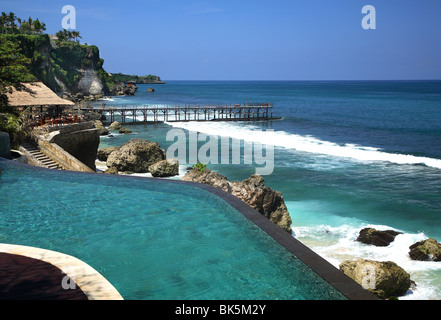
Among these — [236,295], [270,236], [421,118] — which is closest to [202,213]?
[270,236]

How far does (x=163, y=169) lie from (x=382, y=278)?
16.9 meters

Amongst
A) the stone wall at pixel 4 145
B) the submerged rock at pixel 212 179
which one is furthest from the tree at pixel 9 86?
the submerged rock at pixel 212 179

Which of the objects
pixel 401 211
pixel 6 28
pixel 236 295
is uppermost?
pixel 6 28

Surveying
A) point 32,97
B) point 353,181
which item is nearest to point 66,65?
point 32,97

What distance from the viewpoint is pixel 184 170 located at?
29.5 meters

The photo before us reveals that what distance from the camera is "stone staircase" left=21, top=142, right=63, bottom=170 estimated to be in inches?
798

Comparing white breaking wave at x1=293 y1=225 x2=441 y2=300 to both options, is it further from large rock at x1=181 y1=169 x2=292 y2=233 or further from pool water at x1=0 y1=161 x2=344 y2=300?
pool water at x1=0 y1=161 x2=344 y2=300

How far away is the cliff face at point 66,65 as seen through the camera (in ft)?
290

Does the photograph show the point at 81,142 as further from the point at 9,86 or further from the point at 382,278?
the point at 382,278

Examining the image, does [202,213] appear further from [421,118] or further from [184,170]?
[421,118]

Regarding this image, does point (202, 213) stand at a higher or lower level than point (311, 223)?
higher

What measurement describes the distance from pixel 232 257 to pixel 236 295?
1.55 m

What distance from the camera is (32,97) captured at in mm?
25328
